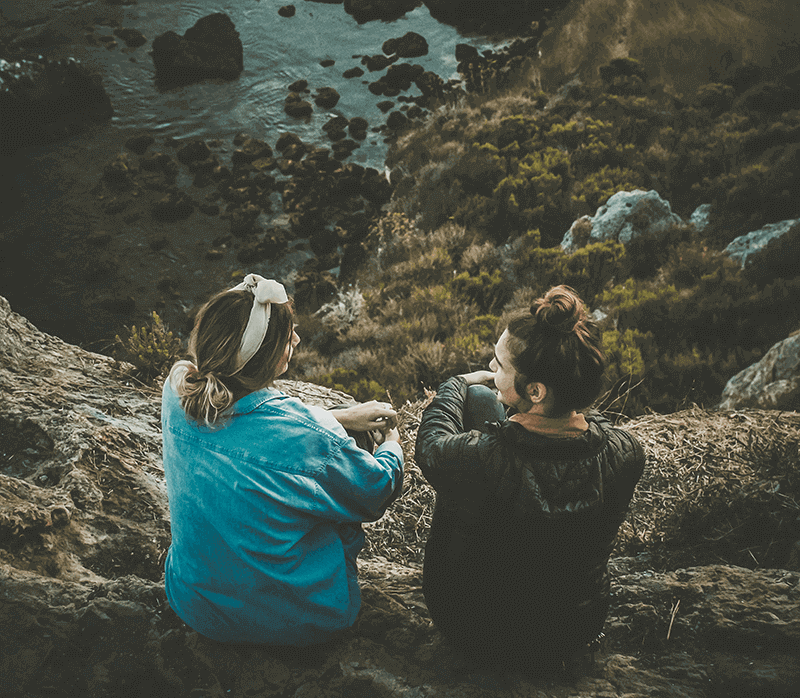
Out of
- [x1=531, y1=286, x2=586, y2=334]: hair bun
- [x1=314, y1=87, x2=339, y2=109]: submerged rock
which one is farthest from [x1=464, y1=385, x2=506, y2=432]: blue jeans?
[x1=314, y1=87, x2=339, y2=109]: submerged rock

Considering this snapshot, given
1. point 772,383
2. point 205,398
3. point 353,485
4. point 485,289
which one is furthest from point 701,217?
point 205,398

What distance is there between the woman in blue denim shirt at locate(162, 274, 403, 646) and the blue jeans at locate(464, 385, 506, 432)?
19.1 inches

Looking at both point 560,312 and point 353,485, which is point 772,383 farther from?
point 353,485

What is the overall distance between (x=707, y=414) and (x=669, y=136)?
29.4ft

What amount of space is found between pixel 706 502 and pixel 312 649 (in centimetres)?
212

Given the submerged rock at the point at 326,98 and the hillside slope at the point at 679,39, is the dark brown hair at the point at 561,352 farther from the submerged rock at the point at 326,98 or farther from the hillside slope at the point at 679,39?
the submerged rock at the point at 326,98

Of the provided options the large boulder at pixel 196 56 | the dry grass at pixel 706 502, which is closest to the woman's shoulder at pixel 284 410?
the dry grass at pixel 706 502

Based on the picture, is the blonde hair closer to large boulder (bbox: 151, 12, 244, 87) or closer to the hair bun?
the hair bun

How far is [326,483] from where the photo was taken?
1.54m

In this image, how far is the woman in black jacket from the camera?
4.58ft

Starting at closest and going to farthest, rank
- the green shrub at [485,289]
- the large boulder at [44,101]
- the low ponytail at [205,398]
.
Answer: the low ponytail at [205,398], the green shrub at [485,289], the large boulder at [44,101]

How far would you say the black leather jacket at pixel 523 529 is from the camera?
1.41 metres

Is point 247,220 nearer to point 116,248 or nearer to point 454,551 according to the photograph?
point 116,248

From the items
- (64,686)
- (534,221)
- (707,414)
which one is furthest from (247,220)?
(64,686)
